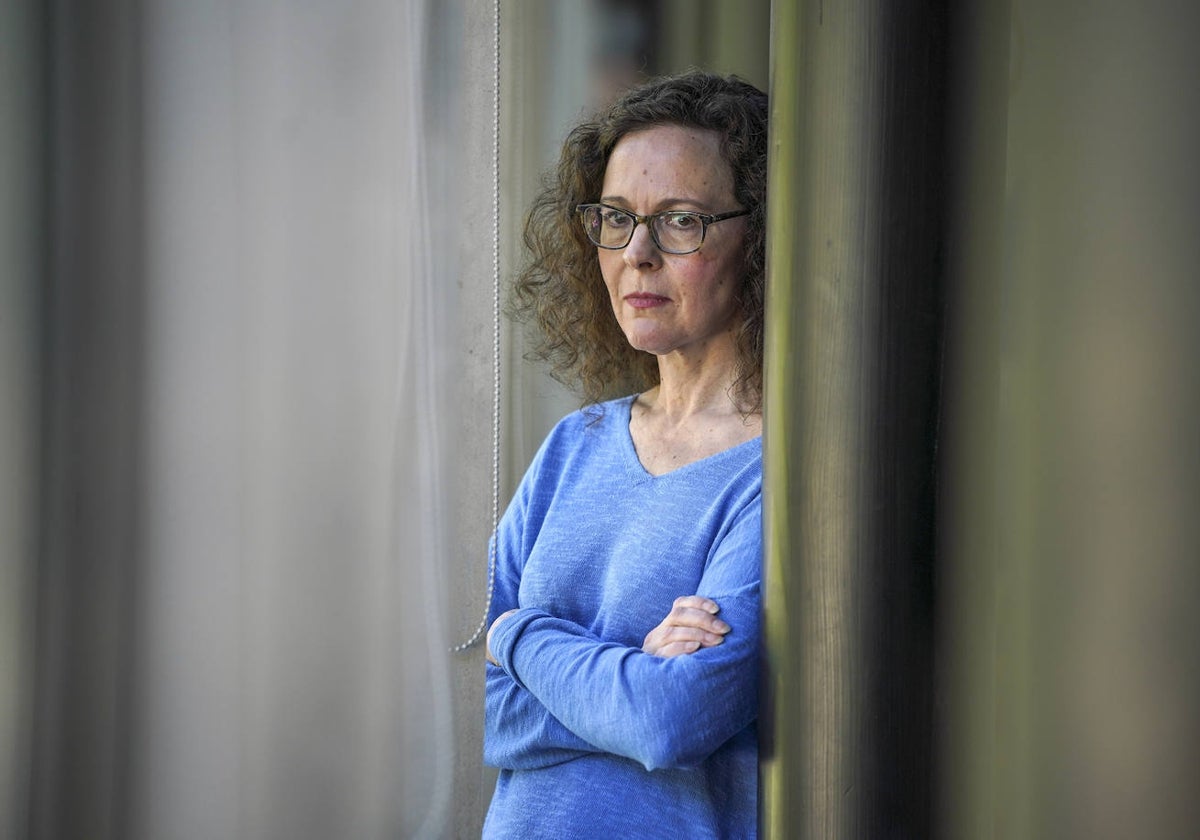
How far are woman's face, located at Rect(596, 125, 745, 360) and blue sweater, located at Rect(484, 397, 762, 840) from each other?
18 cm

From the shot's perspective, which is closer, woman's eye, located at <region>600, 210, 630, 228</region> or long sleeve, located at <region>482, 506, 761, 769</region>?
long sleeve, located at <region>482, 506, 761, 769</region>

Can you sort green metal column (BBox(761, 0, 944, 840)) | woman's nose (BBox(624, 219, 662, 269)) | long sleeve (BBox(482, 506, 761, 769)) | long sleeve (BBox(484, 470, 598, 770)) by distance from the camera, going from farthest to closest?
woman's nose (BBox(624, 219, 662, 269)) < long sleeve (BBox(484, 470, 598, 770)) < long sleeve (BBox(482, 506, 761, 769)) < green metal column (BBox(761, 0, 944, 840))

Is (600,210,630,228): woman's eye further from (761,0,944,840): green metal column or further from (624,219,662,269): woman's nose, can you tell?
(761,0,944,840): green metal column

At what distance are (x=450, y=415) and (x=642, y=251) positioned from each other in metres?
0.84

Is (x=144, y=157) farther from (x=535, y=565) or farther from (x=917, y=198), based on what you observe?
(x=535, y=565)

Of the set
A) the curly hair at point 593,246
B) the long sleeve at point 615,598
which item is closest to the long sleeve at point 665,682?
the long sleeve at point 615,598

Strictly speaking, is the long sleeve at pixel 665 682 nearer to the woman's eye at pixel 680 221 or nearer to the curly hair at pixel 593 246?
the curly hair at pixel 593 246

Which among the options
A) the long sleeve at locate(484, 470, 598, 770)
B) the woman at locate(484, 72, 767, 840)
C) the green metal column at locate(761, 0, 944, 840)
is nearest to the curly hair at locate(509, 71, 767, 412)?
the woman at locate(484, 72, 767, 840)

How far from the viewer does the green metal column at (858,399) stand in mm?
782

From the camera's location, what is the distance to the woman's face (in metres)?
1.46

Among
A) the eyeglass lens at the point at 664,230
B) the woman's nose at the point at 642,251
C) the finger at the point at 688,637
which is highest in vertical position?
the eyeglass lens at the point at 664,230

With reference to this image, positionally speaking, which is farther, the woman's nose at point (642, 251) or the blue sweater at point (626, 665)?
the woman's nose at point (642, 251)

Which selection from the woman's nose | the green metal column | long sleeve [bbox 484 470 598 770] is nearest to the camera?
the green metal column

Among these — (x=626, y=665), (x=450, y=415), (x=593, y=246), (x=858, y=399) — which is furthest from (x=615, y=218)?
(x=450, y=415)
